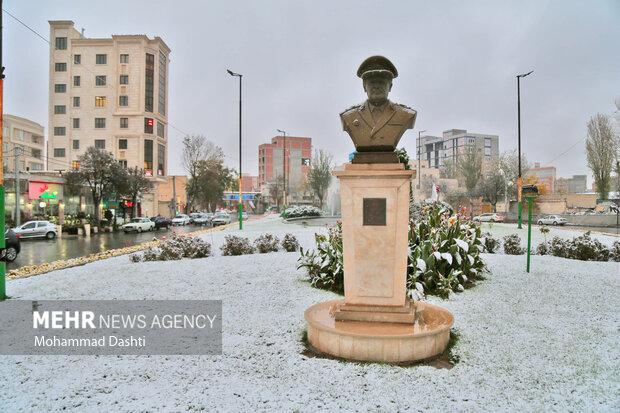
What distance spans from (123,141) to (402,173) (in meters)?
54.3

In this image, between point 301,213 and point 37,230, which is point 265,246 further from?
point 37,230

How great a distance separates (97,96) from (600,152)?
61.6 meters

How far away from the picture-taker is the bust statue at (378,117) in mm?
4484

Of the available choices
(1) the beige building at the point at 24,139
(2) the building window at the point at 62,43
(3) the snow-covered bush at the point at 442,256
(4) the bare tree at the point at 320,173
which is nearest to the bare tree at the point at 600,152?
(4) the bare tree at the point at 320,173

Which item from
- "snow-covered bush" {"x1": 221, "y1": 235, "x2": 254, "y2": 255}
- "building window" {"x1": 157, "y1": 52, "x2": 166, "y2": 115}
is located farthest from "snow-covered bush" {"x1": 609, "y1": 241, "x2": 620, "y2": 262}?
"building window" {"x1": 157, "y1": 52, "x2": 166, "y2": 115}

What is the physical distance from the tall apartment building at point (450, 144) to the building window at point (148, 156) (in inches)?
3234

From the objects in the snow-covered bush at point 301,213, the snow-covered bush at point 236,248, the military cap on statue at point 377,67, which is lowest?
the snow-covered bush at point 236,248

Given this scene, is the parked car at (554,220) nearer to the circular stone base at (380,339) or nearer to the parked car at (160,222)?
the parked car at (160,222)

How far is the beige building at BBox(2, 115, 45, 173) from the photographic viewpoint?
173 ft

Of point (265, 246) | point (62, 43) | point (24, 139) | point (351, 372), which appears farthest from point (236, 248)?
point (24, 139)

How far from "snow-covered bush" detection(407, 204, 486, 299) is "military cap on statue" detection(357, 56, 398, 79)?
10.2ft

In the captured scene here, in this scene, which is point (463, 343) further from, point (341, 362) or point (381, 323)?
point (341, 362)

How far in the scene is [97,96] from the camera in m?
50.2

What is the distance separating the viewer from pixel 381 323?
428 centimetres
